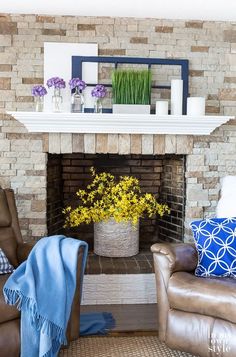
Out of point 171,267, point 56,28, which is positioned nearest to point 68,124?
point 56,28

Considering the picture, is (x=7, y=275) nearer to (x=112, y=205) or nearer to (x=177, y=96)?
(x=112, y=205)

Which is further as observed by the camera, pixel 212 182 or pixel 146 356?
pixel 212 182

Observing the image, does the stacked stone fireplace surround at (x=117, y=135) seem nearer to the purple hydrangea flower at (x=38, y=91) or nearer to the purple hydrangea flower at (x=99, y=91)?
the purple hydrangea flower at (x=38, y=91)

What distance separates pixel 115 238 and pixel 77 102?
1151mm

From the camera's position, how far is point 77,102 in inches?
137

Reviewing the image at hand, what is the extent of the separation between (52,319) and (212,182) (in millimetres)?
1971

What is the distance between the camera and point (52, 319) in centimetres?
227

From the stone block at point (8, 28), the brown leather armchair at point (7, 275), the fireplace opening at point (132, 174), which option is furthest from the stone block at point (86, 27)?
the brown leather armchair at point (7, 275)

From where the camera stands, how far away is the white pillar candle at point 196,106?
347cm

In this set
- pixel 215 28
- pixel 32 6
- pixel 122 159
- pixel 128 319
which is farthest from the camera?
pixel 122 159

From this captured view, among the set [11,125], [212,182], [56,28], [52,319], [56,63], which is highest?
[56,28]

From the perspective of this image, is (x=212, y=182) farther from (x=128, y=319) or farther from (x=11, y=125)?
(x=11, y=125)

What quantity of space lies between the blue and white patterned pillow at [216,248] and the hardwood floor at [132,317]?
0.55 metres

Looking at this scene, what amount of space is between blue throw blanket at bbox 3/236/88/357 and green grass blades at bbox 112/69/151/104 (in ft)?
4.75
